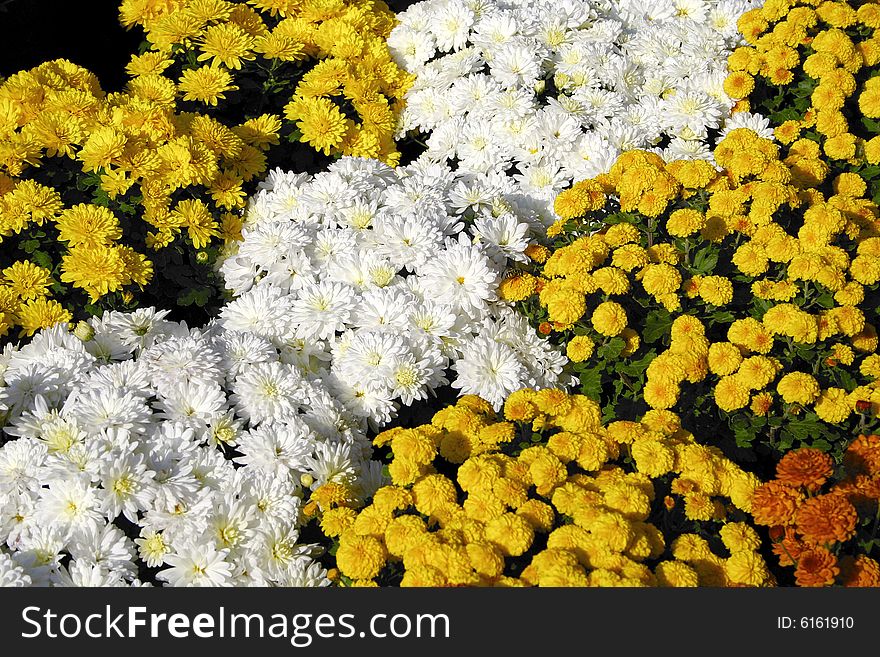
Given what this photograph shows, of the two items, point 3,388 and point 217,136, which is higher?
point 217,136

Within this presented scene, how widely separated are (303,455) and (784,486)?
4.20 feet

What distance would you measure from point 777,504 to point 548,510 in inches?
21.1

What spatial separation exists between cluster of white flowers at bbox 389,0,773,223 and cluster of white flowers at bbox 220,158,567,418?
0.43 m

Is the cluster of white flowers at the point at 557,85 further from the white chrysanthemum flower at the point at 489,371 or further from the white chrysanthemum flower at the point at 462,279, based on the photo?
the white chrysanthemum flower at the point at 489,371

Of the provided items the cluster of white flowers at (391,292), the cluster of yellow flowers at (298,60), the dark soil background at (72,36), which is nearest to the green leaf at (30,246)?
the cluster of white flowers at (391,292)

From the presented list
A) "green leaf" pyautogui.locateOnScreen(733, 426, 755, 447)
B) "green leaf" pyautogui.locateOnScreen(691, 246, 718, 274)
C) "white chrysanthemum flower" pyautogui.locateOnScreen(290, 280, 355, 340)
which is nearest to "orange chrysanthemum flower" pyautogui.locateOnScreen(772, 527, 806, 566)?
"green leaf" pyautogui.locateOnScreen(733, 426, 755, 447)

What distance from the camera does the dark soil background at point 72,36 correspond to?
4707 millimetres

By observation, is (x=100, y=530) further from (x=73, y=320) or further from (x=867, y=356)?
(x=867, y=356)

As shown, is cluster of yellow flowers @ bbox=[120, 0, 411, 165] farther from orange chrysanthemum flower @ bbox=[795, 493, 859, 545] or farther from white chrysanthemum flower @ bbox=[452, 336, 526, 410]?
orange chrysanthemum flower @ bbox=[795, 493, 859, 545]

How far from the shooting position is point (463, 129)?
3.80m

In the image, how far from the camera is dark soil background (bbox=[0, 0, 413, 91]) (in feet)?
15.4

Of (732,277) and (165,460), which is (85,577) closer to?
(165,460)

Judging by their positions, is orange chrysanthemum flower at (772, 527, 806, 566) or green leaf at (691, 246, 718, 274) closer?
orange chrysanthemum flower at (772, 527, 806, 566)
